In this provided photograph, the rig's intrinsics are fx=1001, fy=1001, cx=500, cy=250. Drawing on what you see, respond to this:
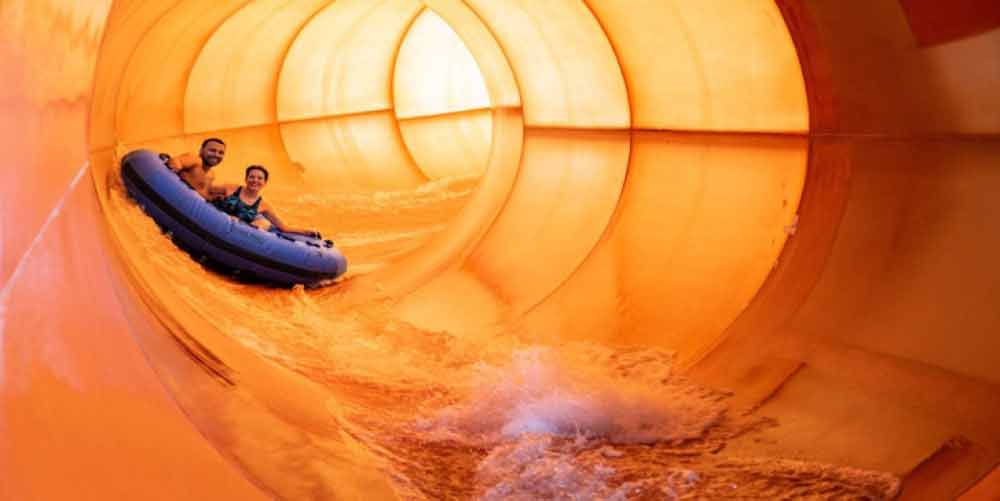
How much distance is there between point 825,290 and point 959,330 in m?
0.69

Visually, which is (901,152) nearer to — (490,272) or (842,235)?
(842,235)

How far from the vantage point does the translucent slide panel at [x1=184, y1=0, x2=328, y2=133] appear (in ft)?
30.3

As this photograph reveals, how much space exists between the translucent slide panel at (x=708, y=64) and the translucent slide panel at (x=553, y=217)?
45 centimetres

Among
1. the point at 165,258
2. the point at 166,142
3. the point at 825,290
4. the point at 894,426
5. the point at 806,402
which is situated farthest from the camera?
the point at 166,142

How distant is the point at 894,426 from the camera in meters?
3.37

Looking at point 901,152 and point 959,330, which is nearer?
point 959,330

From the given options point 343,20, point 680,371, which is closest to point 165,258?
point 680,371

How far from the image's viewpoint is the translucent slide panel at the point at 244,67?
925 cm

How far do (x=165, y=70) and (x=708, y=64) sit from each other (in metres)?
5.71

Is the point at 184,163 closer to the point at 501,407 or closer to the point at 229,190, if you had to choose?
the point at 229,190

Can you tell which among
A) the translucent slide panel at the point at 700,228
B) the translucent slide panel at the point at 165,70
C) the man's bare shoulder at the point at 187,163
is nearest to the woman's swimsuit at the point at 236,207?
the man's bare shoulder at the point at 187,163

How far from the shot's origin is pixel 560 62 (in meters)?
6.61

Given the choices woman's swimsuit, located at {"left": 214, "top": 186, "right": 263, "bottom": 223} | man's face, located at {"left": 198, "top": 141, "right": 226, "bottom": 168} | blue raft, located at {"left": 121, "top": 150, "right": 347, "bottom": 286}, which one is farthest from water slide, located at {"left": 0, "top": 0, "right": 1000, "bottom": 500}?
woman's swimsuit, located at {"left": 214, "top": 186, "right": 263, "bottom": 223}

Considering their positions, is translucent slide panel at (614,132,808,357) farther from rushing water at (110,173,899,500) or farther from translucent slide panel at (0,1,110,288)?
translucent slide panel at (0,1,110,288)
